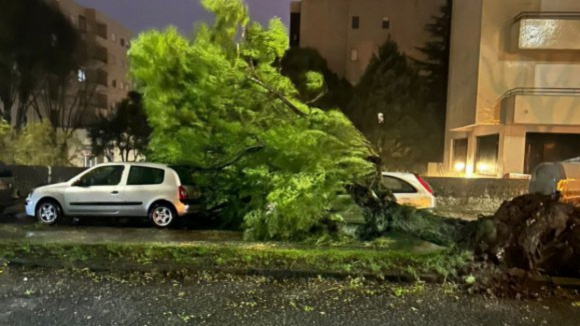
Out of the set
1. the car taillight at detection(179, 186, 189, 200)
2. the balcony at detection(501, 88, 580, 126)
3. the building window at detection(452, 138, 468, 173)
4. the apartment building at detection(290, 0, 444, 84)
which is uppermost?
the apartment building at detection(290, 0, 444, 84)

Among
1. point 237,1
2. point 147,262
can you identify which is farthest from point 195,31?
point 147,262

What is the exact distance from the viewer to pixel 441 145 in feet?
74.8

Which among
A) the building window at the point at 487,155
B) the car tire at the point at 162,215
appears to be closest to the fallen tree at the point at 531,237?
the car tire at the point at 162,215

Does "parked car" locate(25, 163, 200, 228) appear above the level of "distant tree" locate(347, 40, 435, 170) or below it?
below

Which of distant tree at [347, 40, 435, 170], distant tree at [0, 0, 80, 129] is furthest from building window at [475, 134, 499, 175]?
distant tree at [0, 0, 80, 129]

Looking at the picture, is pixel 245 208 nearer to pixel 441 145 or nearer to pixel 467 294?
pixel 467 294

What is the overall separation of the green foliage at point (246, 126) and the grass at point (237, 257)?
0.91 metres

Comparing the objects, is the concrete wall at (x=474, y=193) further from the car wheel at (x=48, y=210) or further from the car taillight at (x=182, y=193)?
the car wheel at (x=48, y=210)

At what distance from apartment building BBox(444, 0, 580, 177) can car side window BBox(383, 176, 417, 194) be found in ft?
27.2

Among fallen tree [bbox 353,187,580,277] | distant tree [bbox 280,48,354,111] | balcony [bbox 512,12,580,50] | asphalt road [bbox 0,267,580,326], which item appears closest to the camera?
asphalt road [bbox 0,267,580,326]

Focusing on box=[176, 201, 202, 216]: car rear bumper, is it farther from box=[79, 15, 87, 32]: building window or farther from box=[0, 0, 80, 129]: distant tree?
box=[79, 15, 87, 32]: building window

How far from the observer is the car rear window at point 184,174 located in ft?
30.9

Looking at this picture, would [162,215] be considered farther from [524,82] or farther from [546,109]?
[524,82]

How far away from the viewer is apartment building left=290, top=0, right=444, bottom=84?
1150 inches
